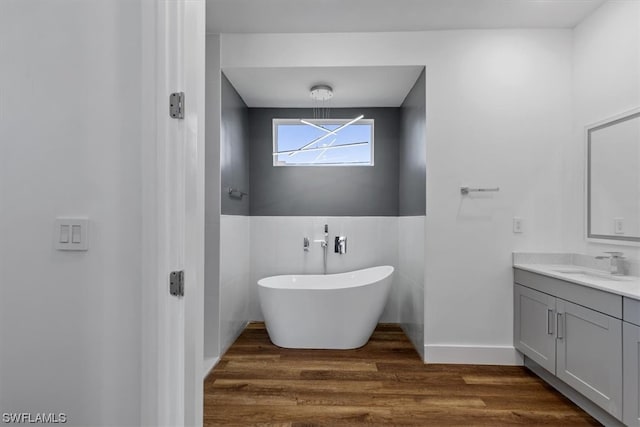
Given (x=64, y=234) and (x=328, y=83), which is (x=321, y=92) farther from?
(x=64, y=234)

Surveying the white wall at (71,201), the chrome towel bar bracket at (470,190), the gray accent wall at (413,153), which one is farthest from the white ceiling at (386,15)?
the white wall at (71,201)

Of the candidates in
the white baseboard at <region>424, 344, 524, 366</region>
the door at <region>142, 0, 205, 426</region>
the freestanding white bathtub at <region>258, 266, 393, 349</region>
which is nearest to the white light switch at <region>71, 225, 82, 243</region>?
the door at <region>142, 0, 205, 426</region>

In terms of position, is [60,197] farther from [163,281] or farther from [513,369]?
[513,369]

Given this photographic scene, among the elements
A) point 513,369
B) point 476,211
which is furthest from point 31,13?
point 513,369

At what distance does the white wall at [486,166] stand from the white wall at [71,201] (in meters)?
2.27

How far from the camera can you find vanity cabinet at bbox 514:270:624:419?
1.86 metres

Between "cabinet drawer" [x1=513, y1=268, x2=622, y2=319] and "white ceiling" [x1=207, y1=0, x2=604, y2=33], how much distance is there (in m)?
1.89

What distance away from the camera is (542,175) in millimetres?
2828

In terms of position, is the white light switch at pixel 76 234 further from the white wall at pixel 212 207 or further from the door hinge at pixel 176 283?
the white wall at pixel 212 207

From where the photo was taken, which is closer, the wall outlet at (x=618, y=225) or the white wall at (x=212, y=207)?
the wall outlet at (x=618, y=225)

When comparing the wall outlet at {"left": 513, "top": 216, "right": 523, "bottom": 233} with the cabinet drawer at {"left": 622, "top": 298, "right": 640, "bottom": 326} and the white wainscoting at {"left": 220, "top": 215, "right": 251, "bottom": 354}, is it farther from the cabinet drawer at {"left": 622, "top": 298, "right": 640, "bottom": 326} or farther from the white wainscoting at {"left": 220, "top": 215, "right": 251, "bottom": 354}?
the white wainscoting at {"left": 220, "top": 215, "right": 251, "bottom": 354}

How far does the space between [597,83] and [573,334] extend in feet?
5.75

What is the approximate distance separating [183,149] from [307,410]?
1.76 m

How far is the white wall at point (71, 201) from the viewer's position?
3.72 ft
